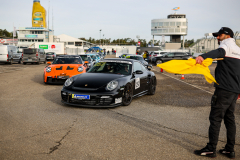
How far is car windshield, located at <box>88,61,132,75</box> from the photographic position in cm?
830

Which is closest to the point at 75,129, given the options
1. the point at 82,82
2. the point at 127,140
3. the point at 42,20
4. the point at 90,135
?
the point at 90,135

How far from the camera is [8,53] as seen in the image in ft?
92.3

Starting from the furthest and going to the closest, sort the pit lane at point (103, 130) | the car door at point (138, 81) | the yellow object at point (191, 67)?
1. the car door at point (138, 81)
2. the yellow object at point (191, 67)
3. the pit lane at point (103, 130)

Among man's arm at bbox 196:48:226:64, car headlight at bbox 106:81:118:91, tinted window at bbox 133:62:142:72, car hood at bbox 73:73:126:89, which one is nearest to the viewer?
man's arm at bbox 196:48:226:64

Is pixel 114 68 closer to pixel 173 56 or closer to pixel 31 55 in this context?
pixel 31 55

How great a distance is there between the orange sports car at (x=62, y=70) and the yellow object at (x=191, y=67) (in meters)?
7.84

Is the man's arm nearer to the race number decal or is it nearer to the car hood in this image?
the car hood

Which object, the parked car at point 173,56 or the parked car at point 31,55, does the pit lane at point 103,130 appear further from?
the parked car at point 173,56

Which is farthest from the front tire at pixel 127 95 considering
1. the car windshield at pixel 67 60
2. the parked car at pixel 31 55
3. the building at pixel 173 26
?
the building at pixel 173 26

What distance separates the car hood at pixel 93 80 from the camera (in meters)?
7.24

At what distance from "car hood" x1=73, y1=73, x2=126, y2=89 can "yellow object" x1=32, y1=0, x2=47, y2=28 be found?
105m

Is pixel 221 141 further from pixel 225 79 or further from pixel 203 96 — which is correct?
pixel 203 96

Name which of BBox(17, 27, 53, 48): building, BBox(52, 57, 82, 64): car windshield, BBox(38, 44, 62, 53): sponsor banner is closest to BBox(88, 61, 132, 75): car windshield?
BBox(52, 57, 82, 64): car windshield

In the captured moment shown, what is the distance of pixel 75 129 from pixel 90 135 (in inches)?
20.4
